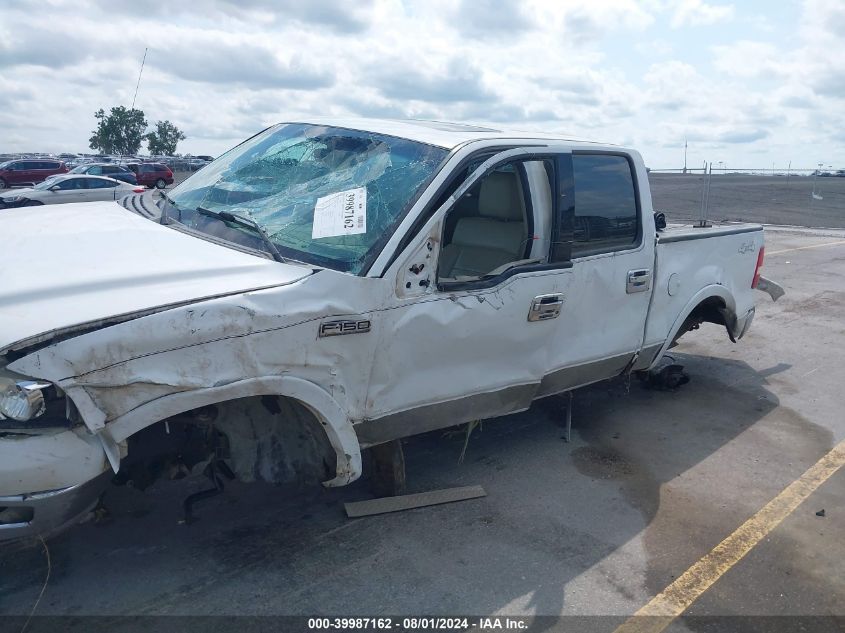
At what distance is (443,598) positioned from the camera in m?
3.28

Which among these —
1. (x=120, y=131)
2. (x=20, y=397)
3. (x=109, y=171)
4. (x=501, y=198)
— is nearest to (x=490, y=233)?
(x=501, y=198)

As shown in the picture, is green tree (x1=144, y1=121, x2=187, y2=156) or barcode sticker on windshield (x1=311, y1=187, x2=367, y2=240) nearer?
barcode sticker on windshield (x1=311, y1=187, x2=367, y2=240)

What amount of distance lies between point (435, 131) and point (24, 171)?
35471 millimetres

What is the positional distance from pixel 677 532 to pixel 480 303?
1.56m

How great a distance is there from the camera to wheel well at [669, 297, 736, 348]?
5680 millimetres

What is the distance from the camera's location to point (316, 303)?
318 centimetres

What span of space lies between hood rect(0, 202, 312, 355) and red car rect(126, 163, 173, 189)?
35.1 m

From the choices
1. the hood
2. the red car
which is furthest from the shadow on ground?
the red car

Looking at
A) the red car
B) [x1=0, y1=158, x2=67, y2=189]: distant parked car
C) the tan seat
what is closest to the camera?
the tan seat

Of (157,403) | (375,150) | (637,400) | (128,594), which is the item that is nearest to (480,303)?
(375,150)

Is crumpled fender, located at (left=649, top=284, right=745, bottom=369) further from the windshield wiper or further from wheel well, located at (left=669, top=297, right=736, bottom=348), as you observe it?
the windshield wiper

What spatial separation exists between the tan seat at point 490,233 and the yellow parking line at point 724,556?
180 cm

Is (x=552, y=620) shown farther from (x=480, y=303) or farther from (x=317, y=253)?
(x=317, y=253)

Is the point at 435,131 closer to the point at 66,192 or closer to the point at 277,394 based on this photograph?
the point at 277,394
